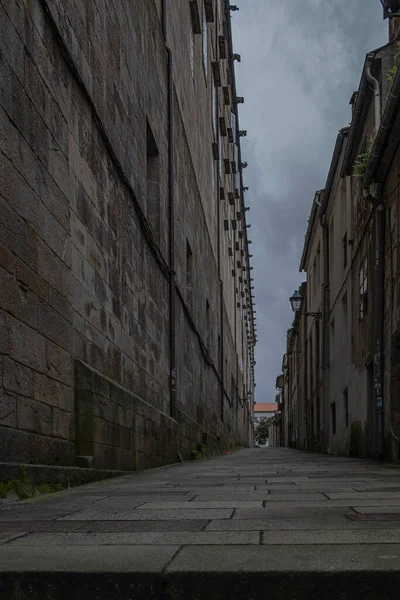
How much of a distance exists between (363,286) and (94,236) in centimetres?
746

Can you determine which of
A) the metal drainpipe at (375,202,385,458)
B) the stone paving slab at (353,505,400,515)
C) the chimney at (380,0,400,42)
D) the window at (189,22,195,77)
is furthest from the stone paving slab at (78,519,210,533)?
the window at (189,22,195,77)

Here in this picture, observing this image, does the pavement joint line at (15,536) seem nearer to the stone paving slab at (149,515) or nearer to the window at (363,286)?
the stone paving slab at (149,515)

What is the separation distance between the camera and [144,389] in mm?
9422

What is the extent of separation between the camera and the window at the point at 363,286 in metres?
12.6

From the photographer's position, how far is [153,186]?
11031mm

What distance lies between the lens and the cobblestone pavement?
2.10m

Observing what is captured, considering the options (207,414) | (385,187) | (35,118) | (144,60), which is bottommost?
(207,414)

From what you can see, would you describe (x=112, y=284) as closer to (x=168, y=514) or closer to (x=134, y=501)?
(x=134, y=501)

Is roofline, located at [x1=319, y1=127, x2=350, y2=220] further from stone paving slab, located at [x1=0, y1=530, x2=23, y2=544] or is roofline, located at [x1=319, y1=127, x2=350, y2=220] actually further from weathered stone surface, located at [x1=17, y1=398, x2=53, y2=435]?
stone paving slab, located at [x1=0, y1=530, x2=23, y2=544]

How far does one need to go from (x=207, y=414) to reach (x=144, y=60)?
11071mm

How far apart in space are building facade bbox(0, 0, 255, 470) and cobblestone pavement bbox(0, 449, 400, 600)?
106 cm
